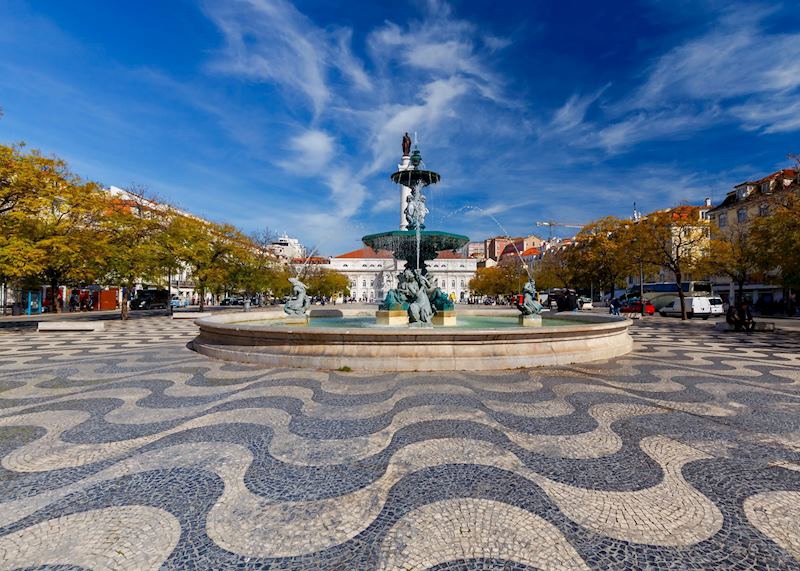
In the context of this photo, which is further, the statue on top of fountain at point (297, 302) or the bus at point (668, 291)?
the bus at point (668, 291)

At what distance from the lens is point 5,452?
3.83 metres

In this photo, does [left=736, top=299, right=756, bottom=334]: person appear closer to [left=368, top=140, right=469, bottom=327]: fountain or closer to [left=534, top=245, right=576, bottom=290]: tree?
Answer: [left=368, top=140, right=469, bottom=327]: fountain

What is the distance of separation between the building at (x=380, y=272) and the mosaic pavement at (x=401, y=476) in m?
98.5

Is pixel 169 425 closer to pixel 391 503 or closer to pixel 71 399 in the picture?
pixel 71 399

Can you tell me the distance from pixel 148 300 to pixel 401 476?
51.2 meters

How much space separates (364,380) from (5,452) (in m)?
4.73

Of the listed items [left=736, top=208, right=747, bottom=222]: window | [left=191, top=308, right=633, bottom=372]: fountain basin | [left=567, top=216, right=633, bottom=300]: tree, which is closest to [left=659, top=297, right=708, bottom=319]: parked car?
[left=567, top=216, right=633, bottom=300]: tree

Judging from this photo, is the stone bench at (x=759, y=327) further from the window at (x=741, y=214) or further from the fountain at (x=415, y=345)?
the window at (x=741, y=214)

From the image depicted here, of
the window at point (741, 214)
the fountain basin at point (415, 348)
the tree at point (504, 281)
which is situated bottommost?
the fountain basin at point (415, 348)

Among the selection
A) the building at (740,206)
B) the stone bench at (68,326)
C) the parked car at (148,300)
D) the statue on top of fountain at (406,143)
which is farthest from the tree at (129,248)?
the statue on top of fountain at (406,143)

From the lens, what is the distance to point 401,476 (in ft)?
10.9

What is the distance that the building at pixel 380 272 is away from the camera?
349 ft

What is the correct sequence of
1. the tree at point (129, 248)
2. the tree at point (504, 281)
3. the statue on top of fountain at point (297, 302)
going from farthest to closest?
the tree at point (504, 281), the tree at point (129, 248), the statue on top of fountain at point (297, 302)

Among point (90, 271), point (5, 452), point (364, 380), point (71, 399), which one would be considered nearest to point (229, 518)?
point (5, 452)
